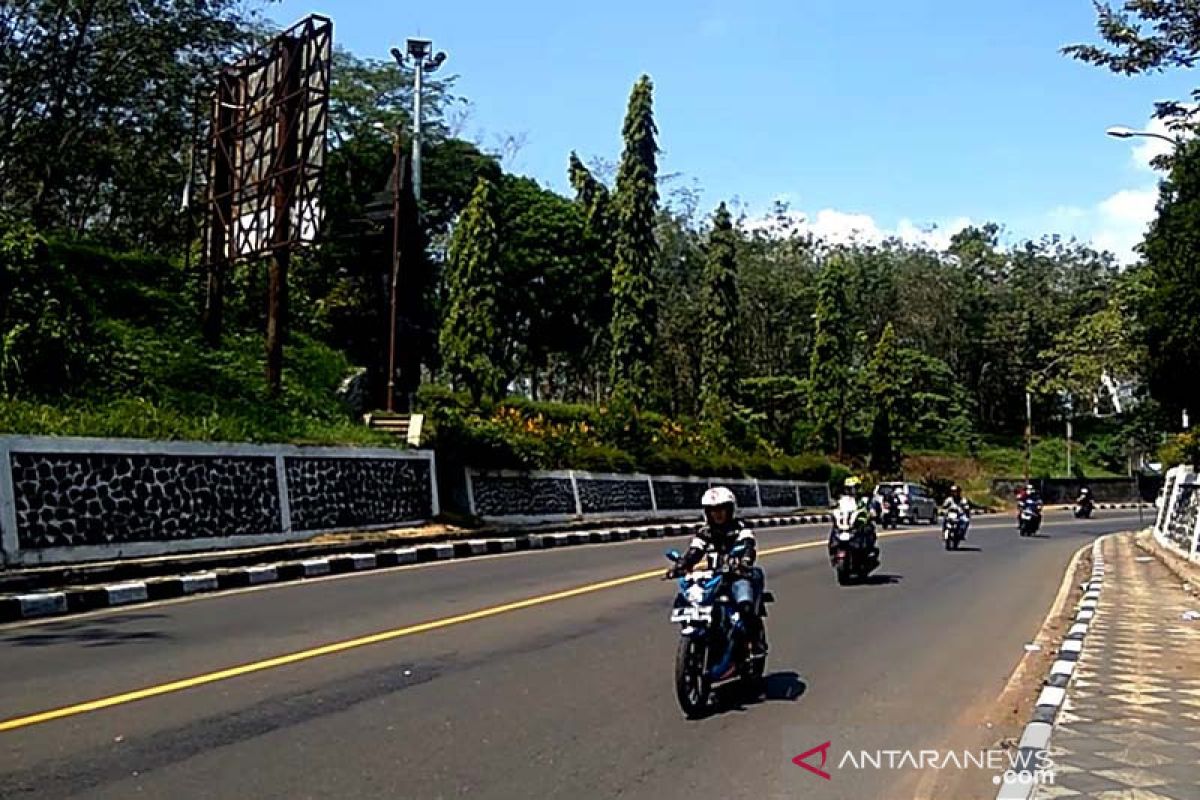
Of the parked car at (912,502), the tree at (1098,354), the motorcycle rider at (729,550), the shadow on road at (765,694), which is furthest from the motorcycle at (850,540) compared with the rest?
the tree at (1098,354)

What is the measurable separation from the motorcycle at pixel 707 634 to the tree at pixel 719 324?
4160 cm

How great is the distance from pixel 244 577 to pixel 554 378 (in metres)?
45.8

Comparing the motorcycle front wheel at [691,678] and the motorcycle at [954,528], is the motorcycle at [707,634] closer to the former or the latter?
the motorcycle front wheel at [691,678]

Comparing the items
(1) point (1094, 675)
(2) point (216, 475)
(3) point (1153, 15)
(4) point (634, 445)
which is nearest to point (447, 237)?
(4) point (634, 445)

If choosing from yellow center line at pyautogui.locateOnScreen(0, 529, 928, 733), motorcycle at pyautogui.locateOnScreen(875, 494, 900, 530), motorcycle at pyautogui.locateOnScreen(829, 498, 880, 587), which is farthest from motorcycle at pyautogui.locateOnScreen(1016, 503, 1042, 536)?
yellow center line at pyautogui.locateOnScreen(0, 529, 928, 733)

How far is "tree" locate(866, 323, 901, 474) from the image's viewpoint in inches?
2434

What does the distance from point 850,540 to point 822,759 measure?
10081 mm

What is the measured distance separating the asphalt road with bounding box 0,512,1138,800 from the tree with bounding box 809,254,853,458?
4391 centimetres

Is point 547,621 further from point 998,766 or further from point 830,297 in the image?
point 830,297

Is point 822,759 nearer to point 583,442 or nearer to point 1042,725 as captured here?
point 1042,725

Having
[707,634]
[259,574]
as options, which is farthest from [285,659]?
[259,574]

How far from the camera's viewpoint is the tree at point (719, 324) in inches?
2009

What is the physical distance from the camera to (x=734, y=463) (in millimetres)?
43031

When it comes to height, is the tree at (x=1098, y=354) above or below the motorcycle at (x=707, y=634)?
above
